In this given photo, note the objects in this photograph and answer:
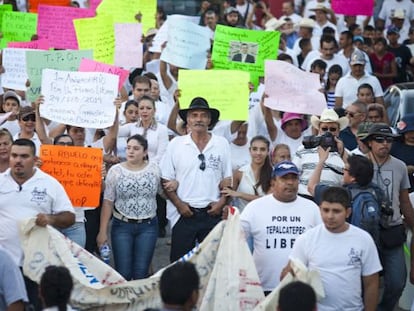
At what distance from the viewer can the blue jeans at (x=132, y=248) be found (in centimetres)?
1093

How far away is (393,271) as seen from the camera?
1009cm

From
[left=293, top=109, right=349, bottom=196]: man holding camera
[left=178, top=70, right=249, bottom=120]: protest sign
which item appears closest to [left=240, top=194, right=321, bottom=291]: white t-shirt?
[left=293, top=109, right=349, bottom=196]: man holding camera

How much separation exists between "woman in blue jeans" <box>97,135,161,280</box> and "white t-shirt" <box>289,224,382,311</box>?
255cm

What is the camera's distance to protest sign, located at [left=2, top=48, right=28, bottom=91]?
13805mm

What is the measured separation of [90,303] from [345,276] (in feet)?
6.42

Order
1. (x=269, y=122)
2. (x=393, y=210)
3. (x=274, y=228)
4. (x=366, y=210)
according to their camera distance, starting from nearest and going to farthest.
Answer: (x=274, y=228) < (x=366, y=210) < (x=393, y=210) < (x=269, y=122)

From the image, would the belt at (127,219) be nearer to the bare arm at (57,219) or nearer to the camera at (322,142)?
the bare arm at (57,219)

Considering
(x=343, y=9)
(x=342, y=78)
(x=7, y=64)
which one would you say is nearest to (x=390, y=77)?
(x=343, y=9)

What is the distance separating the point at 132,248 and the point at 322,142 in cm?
195

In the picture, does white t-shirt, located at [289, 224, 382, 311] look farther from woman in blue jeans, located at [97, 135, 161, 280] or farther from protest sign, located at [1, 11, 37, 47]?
protest sign, located at [1, 11, 37, 47]

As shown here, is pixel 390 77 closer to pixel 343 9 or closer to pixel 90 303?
pixel 343 9

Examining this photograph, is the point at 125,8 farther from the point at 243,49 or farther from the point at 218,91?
the point at 218,91

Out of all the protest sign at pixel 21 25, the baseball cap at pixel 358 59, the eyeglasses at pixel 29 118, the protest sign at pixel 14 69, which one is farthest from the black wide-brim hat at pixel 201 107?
the baseball cap at pixel 358 59

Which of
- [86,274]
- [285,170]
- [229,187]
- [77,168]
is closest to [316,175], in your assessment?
[229,187]
